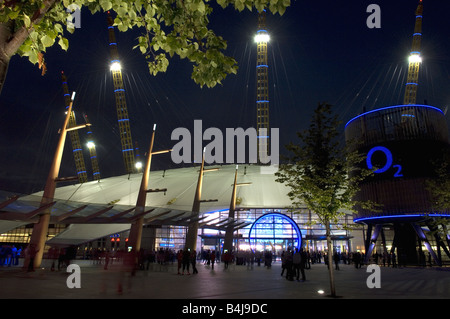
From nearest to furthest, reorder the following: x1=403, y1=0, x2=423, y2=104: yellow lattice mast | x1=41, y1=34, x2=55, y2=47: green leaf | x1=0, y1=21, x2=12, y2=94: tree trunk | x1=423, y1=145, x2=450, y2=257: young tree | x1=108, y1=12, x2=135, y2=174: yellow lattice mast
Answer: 1. x1=0, y1=21, x2=12, y2=94: tree trunk
2. x1=41, y1=34, x2=55, y2=47: green leaf
3. x1=423, y1=145, x2=450, y2=257: young tree
4. x1=403, y1=0, x2=423, y2=104: yellow lattice mast
5. x1=108, y1=12, x2=135, y2=174: yellow lattice mast

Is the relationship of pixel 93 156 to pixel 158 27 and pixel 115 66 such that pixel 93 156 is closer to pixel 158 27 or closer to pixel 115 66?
pixel 115 66

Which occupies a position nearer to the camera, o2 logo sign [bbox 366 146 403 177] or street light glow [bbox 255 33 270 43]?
o2 logo sign [bbox 366 146 403 177]

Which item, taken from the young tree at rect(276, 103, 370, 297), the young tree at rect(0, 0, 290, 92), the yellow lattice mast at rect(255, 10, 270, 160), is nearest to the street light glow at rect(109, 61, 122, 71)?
the yellow lattice mast at rect(255, 10, 270, 160)

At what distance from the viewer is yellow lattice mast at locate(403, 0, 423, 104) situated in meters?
86.1

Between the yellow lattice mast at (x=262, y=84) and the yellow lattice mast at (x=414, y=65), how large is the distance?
36.4 meters

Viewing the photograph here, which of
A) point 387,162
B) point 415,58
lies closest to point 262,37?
point 415,58

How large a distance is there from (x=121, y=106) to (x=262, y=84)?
4201cm

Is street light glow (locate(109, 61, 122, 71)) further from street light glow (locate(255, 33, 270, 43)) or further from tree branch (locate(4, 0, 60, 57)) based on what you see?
tree branch (locate(4, 0, 60, 57))

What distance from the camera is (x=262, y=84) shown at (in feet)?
295

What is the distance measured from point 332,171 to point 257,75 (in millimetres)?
81139

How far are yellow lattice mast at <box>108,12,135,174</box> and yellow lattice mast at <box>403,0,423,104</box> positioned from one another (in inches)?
3083

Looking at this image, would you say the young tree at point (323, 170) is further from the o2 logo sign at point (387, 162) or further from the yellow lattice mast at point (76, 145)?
the yellow lattice mast at point (76, 145)

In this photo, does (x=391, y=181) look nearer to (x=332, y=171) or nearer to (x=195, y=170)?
(x=332, y=171)
